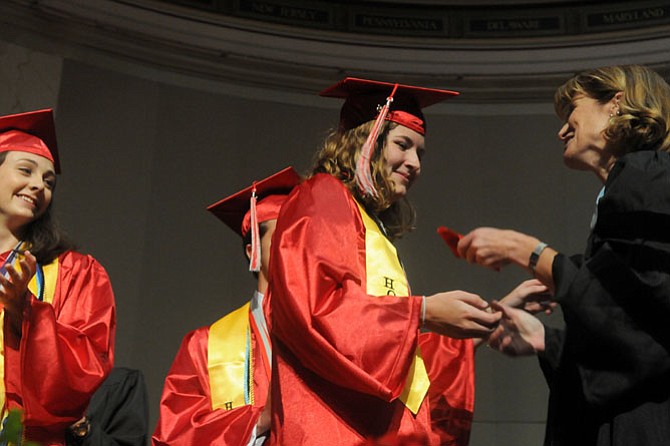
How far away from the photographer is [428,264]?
6.17 metres

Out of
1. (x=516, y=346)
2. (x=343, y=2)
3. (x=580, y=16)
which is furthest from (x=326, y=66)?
(x=516, y=346)

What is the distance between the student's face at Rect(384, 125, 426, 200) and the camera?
3033mm

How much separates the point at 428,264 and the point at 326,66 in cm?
141

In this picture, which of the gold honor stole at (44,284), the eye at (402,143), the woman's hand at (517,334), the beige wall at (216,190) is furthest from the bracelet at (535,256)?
the beige wall at (216,190)

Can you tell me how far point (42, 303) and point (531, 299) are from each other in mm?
1552

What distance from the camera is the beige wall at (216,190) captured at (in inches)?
227

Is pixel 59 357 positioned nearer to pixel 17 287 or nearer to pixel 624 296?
pixel 17 287

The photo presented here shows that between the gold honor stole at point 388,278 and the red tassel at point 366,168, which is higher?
the red tassel at point 366,168

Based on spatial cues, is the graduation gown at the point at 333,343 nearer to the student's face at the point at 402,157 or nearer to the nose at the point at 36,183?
the student's face at the point at 402,157

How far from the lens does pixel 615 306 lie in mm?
2193

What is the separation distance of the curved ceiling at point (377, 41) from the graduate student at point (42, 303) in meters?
2.38

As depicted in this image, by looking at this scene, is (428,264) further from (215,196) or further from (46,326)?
(46,326)

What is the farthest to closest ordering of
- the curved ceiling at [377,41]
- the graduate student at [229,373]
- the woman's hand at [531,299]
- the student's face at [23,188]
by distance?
1. the curved ceiling at [377,41]
2. the student's face at [23,188]
3. the graduate student at [229,373]
4. the woman's hand at [531,299]

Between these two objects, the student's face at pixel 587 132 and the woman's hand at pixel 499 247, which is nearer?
the woman's hand at pixel 499 247
